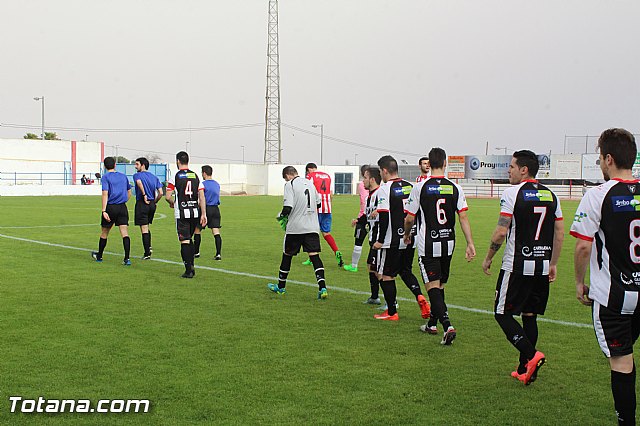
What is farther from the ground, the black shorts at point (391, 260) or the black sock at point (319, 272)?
the black shorts at point (391, 260)

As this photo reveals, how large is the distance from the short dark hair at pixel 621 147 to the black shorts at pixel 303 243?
5789mm

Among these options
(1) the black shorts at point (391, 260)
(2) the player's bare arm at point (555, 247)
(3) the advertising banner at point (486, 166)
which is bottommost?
(1) the black shorts at point (391, 260)

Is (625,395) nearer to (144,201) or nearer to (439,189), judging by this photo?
(439,189)

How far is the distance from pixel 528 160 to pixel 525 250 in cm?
83

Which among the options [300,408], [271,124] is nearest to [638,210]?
[300,408]

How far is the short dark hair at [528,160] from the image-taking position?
20.0 feet

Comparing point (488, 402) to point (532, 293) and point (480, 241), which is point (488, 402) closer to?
point (532, 293)

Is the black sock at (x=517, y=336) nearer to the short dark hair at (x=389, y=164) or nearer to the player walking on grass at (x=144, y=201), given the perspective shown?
the short dark hair at (x=389, y=164)

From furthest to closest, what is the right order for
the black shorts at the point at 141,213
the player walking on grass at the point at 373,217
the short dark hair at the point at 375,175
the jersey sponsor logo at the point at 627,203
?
the black shorts at the point at 141,213
the short dark hair at the point at 375,175
the player walking on grass at the point at 373,217
the jersey sponsor logo at the point at 627,203

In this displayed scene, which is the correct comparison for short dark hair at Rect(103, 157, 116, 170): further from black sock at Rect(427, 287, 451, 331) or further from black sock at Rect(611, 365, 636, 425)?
black sock at Rect(611, 365, 636, 425)

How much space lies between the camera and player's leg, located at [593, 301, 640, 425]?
177 inches

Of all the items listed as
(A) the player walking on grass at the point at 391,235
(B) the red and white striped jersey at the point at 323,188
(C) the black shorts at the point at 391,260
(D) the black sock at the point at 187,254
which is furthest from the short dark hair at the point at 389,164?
(B) the red and white striped jersey at the point at 323,188

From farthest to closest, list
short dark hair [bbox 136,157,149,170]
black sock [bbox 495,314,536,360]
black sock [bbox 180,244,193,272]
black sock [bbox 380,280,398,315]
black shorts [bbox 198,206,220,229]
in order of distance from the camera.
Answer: black shorts [bbox 198,206,220,229] < short dark hair [bbox 136,157,149,170] < black sock [bbox 180,244,193,272] < black sock [bbox 380,280,398,315] < black sock [bbox 495,314,536,360]

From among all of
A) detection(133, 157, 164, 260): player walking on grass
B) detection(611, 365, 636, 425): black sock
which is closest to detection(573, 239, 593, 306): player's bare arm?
detection(611, 365, 636, 425): black sock
